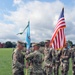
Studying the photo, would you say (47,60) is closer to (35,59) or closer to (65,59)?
(65,59)

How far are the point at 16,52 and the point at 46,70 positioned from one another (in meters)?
3.72

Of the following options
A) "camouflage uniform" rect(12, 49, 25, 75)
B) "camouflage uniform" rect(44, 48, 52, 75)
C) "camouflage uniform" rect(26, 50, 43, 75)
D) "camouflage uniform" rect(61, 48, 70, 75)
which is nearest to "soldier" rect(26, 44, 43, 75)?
→ "camouflage uniform" rect(26, 50, 43, 75)

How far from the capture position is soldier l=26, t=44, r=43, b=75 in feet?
38.9

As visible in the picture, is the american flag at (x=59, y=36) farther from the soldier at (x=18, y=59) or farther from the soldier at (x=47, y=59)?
the soldier at (x=47, y=59)

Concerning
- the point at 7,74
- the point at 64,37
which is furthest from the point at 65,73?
the point at 64,37

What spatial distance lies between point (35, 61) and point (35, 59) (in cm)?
8

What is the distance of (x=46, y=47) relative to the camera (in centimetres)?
1524

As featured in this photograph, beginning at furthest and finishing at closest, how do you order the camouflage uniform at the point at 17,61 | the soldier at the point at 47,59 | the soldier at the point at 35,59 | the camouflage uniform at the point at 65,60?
the camouflage uniform at the point at 65,60 → the soldier at the point at 47,59 → the camouflage uniform at the point at 17,61 → the soldier at the point at 35,59

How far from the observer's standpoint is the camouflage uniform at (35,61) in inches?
468

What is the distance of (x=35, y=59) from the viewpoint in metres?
11.9

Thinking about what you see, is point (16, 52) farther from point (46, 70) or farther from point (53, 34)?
point (46, 70)

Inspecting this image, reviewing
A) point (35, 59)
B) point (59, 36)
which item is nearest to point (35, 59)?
point (35, 59)

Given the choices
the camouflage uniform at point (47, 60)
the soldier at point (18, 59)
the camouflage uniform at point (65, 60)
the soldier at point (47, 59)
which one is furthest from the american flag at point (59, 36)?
the camouflage uniform at point (65, 60)

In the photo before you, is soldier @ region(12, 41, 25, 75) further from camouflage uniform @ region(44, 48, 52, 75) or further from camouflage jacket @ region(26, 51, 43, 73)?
camouflage uniform @ region(44, 48, 52, 75)
